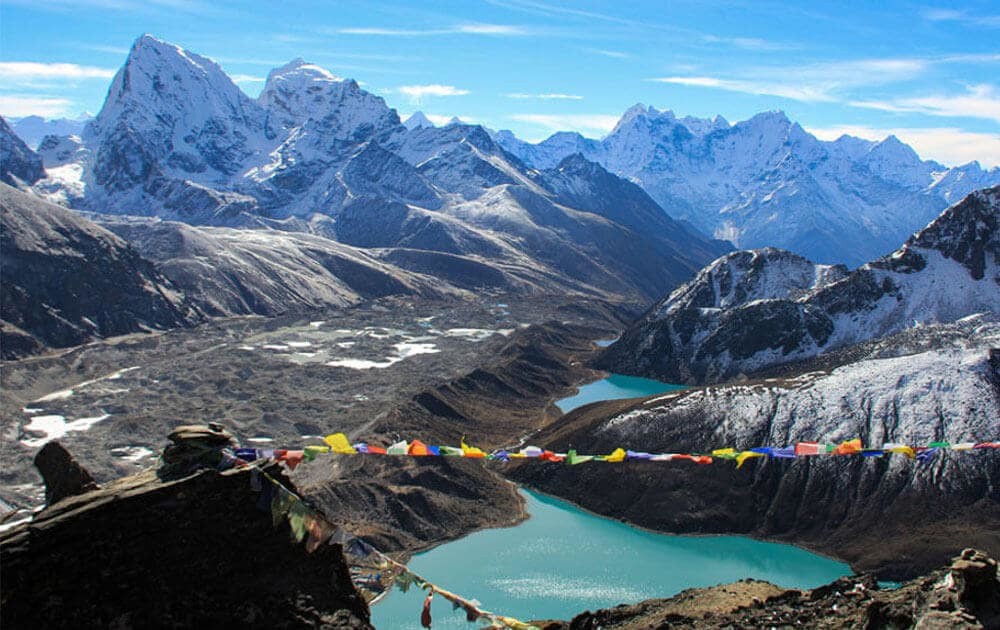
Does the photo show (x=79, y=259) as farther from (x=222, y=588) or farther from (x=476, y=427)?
(x=222, y=588)

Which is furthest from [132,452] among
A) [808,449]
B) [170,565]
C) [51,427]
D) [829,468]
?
[808,449]

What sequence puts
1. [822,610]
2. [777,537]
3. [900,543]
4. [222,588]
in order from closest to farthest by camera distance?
[222,588]
[822,610]
[900,543]
[777,537]

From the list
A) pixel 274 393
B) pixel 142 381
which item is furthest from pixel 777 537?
pixel 142 381

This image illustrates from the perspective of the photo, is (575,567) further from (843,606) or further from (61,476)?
(61,476)

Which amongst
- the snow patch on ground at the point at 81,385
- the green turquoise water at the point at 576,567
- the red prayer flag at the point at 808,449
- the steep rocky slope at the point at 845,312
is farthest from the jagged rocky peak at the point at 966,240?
Answer: the snow patch on ground at the point at 81,385

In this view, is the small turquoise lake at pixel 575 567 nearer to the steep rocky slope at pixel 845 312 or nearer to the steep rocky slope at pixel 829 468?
the steep rocky slope at pixel 829 468

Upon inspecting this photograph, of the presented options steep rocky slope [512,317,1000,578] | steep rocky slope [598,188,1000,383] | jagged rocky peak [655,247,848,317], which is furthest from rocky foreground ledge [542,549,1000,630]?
jagged rocky peak [655,247,848,317]

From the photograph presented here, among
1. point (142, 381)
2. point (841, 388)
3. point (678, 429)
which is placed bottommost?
point (142, 381)
